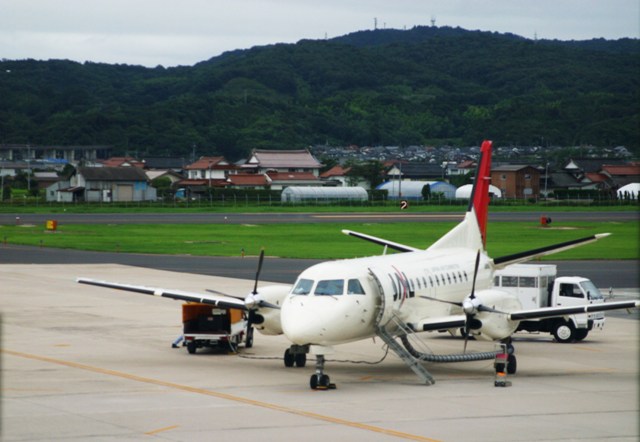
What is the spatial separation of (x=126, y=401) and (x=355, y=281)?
7.25 metres

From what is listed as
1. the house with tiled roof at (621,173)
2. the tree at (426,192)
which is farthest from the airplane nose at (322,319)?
the house with tiled roof at (621,173)

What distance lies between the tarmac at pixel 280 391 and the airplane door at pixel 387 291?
1.93 meters

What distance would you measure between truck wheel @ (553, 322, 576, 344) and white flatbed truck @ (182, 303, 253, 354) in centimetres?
1213

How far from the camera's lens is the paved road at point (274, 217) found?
10556 centimetres

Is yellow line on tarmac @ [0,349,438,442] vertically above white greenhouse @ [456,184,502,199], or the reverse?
white greenhouse @ [456,184,502,199]

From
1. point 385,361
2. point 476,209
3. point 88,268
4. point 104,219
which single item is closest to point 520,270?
point 476,209

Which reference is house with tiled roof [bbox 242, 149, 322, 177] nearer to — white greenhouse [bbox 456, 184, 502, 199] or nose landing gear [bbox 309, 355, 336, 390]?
white greenhouse [bbox 456, 184, 502, 199]

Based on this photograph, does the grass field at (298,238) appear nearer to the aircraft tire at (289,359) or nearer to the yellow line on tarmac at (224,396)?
the aircraft tire at (289,359)

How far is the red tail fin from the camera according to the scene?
38438 mm

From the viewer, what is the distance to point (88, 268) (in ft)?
200

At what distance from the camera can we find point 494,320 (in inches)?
1122

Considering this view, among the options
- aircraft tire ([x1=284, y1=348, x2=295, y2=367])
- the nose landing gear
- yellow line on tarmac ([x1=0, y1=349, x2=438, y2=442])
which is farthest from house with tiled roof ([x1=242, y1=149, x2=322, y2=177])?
the nose landing gear

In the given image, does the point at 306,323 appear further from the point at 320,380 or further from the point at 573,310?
the point at 573,310

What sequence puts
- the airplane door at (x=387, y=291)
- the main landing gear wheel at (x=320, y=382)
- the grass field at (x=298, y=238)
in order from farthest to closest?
the grass field at (x=298, y=238)
the airplane door at (x=387, y=291)
the main landing gear wheel at (x=320, y=382)
